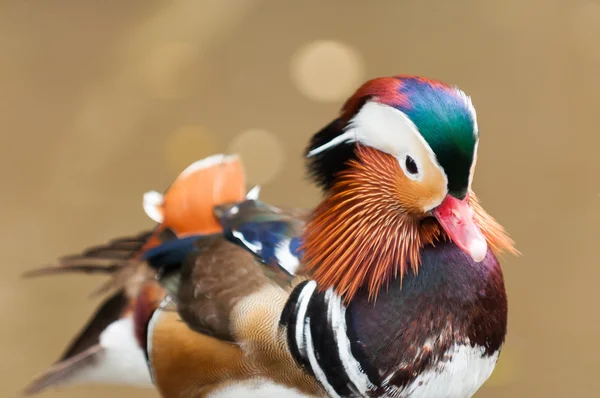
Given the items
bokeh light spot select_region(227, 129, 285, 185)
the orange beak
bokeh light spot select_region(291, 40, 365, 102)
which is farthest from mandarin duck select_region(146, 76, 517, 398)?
bokeh light spot select_region(291, 40, 365, 102)

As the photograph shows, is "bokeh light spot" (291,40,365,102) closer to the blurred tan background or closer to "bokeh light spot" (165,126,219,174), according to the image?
the blurred tan background

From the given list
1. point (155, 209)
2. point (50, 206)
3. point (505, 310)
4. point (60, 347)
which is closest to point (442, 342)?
point (505, 310)

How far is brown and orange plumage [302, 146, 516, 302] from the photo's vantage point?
0.77 m

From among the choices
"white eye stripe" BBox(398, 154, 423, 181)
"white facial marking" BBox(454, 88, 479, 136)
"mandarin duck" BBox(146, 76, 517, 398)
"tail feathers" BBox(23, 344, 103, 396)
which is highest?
"white facial marking" BBox(454, 88, 479, 136)

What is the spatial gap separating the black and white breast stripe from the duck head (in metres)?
0.03

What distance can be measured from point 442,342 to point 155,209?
1.60ft

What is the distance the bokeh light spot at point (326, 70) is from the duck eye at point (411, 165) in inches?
38.7

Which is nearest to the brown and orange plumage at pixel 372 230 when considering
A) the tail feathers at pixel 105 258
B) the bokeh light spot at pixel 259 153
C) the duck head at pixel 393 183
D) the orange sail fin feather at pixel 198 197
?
the duck head at pixel 393 183

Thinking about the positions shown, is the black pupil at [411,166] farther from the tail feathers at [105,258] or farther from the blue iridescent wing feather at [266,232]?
the tail feathers at [105,258]

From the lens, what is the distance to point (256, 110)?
5.71ft

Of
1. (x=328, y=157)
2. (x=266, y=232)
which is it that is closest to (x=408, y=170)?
(x=328, y=157)

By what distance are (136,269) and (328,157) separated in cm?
36

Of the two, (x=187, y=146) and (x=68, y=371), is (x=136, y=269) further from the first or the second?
(x=187, y=146)

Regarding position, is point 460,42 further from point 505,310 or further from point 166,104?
point 505,310
